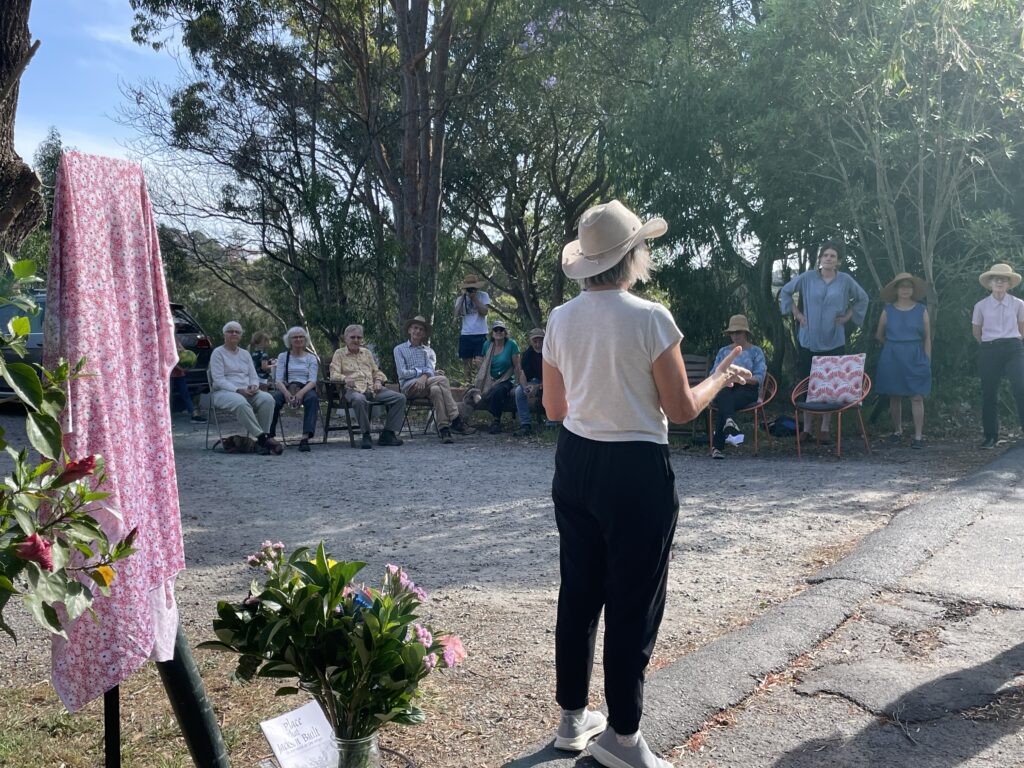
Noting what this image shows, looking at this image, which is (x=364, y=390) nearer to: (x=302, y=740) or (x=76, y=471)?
(x=302, y=740)

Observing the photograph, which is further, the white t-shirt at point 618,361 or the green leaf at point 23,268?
the white t-shirt at point 618,361

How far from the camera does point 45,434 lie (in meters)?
2.16

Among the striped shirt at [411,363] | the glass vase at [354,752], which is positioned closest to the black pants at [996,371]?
the striped shirt at [411,363]

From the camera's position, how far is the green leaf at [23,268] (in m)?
2.10

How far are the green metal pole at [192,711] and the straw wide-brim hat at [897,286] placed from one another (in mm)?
10084

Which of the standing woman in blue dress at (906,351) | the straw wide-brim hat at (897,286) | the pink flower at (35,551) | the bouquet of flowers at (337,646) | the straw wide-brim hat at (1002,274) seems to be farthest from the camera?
the straw wide-brim hat at (897,286)

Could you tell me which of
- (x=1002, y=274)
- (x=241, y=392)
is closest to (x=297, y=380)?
(x=241, y=392)

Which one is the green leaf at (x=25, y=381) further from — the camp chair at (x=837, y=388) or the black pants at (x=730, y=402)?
the camp chair at (x=837, y=388)

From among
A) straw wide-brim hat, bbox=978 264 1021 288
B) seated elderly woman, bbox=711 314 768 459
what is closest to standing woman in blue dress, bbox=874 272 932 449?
straw wide-brim hat, bbox=978 264 1021 288

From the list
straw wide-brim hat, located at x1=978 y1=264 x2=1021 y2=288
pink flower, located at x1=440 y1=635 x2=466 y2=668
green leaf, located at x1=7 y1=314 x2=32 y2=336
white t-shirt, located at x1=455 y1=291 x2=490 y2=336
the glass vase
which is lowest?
the glass vase

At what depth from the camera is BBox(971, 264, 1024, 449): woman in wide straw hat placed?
1099cm

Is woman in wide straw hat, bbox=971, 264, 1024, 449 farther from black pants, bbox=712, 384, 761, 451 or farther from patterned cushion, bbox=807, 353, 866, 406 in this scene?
black pants, bbox=712, 384, 761, 451

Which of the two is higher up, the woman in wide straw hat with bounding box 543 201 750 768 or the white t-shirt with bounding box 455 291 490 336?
the white t-shirt with bounding box 455 291 490 336

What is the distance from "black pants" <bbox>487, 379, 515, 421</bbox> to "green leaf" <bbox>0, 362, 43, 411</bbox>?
11508 millimetres
